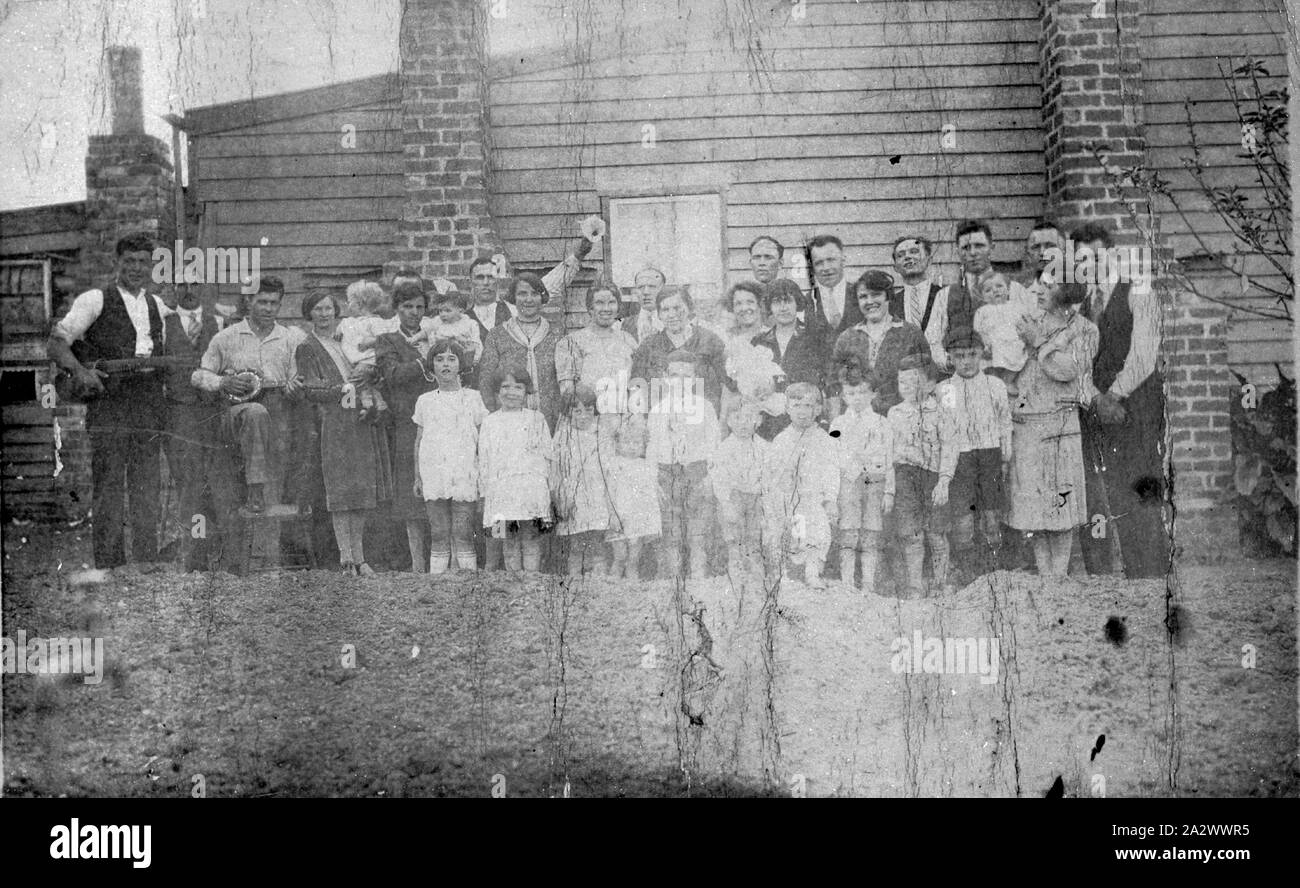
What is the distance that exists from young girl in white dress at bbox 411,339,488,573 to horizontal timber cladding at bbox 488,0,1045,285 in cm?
90

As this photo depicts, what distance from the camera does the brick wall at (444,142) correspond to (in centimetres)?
468

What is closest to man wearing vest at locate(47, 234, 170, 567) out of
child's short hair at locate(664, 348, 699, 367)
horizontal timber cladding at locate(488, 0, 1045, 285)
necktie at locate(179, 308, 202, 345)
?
necktie at locate(179, 308, 202, 345)

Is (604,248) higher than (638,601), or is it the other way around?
(604,248)

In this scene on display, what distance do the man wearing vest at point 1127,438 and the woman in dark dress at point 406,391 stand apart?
330 cm

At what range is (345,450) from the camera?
15.0 ft

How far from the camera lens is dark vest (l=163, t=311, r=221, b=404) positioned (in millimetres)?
4602

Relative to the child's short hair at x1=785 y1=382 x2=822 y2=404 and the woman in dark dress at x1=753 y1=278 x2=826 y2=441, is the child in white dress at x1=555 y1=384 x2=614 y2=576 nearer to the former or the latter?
the woman in dark dress at x1=753 y1=278 x2=826 y2=441

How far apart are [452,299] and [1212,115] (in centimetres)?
398

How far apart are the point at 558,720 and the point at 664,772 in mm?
572

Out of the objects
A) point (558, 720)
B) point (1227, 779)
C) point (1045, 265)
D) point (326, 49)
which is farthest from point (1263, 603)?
point (326, 49)

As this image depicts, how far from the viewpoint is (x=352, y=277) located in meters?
4.71

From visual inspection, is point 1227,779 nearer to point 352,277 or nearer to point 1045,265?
point 1045,265

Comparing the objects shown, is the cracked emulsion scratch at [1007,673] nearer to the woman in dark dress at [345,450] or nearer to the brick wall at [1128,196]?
the brick wall at [1128,196]
